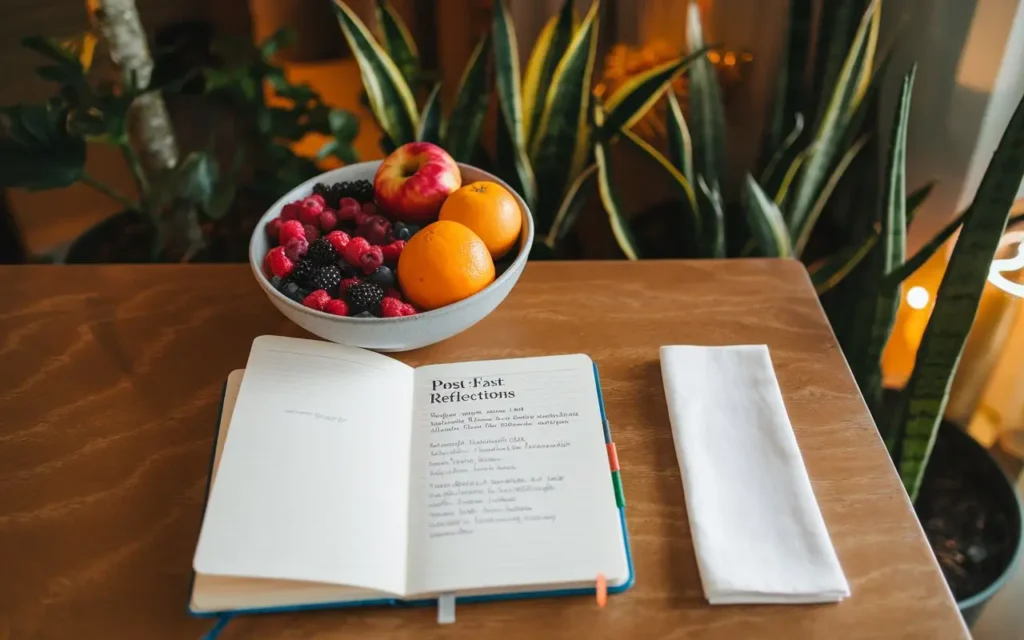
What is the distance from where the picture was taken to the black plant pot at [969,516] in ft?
3.63

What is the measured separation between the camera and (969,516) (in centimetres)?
117

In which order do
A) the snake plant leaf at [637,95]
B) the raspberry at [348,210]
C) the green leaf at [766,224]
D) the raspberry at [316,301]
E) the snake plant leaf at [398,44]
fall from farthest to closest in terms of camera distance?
1. the snake plant leaf at [398,44]
2. the snake plant leaf at [637,95]
3. the green leaf at [766,224]
4. the raspberry at [348,210]
5. the raspberry at [316,301]

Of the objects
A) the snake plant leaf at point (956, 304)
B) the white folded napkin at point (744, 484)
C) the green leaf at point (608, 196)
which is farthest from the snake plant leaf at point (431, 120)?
the snake plant leaf at point (956, 304)

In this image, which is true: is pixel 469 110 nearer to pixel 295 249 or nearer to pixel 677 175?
pixel 677 175

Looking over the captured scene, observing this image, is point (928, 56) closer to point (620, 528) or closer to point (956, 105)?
point (956, 105)

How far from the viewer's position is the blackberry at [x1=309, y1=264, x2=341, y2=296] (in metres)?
0.81

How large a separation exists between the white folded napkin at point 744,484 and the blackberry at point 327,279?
368 mm

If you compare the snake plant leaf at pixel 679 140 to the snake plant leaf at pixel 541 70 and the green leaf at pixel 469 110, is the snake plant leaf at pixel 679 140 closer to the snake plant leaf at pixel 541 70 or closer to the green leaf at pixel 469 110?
the snake plant leaf at pixel 541 70

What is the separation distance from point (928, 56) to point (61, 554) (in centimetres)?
136

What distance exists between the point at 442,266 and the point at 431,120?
54 centimetres

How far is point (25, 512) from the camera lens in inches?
29.2

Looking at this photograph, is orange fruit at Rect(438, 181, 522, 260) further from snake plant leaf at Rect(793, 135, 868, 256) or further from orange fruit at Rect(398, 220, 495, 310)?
snake plant leaf at Rect(793, 135, 868, 256)

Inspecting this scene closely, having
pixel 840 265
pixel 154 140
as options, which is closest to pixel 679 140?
pixel 840 265

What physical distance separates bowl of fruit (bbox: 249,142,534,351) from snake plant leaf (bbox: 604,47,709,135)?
371 millimetres
